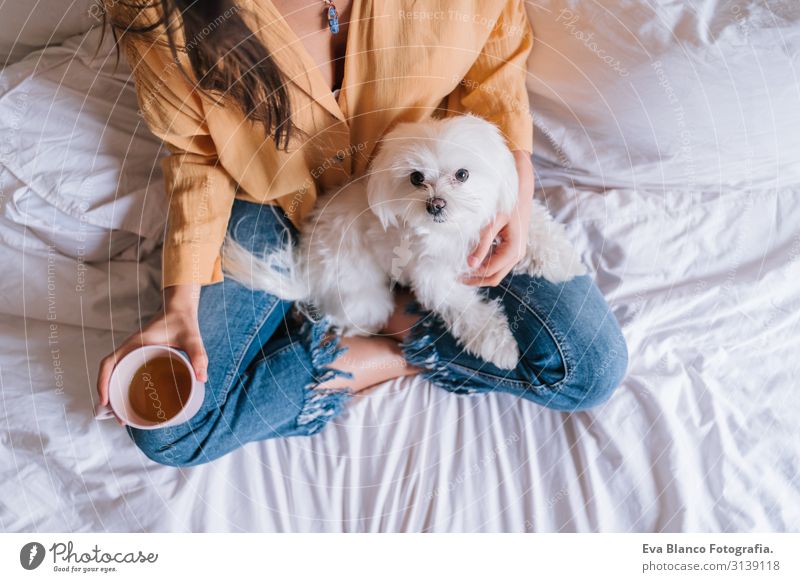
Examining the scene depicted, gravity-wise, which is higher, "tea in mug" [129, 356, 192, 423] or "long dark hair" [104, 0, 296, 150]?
"long dark hair" [104, 0, 296, 150]

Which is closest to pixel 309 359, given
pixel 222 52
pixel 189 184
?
pixel 189 184

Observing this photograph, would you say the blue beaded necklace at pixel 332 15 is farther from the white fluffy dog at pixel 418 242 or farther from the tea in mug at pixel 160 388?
the tea in mug at pixel 160 388

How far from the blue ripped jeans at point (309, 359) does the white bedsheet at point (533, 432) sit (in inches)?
1.8

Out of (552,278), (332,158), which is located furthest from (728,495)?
(332,158)

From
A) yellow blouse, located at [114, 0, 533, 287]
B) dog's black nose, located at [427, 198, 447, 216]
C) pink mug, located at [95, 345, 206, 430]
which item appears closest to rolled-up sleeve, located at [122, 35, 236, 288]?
yellow blouse, located at [114, 0, 533, 287]

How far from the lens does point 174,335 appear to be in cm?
75

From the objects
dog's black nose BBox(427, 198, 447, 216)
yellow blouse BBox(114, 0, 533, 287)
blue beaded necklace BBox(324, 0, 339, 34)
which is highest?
blue beaded necklace BBox(324, 0, 339, 34)

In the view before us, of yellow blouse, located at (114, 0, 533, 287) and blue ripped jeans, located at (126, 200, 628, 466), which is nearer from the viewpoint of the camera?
yellow blouse, located at (114, 0, 533, 287)

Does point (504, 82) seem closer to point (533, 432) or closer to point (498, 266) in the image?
point (498, 266)

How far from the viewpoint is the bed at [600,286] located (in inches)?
30.7

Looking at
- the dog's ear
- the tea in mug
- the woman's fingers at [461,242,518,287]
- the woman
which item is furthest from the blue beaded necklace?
the tea in mug

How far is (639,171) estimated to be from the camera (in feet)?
2.94

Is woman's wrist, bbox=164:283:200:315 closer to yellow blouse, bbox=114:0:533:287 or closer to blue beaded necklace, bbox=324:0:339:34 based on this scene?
yellow blouse, bbox=114:0:533:287

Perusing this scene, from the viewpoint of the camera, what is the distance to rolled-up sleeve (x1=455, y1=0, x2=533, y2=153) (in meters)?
0.78
